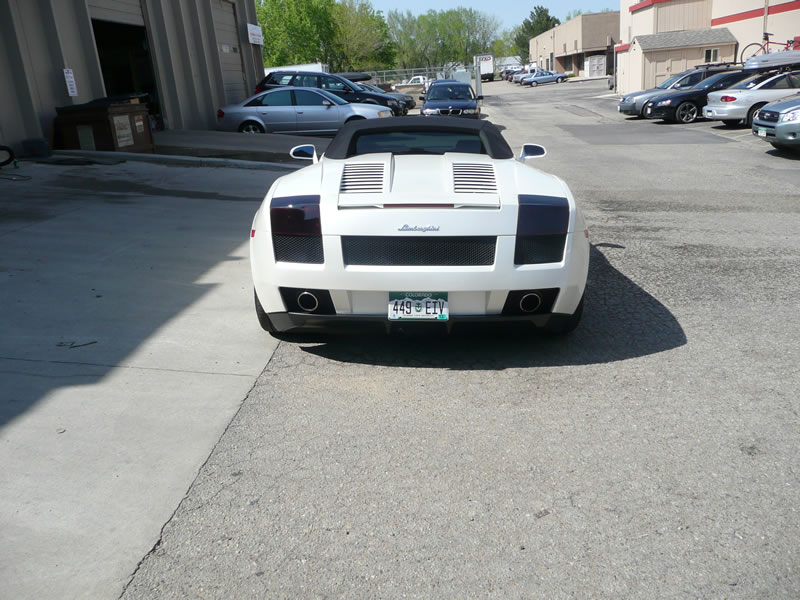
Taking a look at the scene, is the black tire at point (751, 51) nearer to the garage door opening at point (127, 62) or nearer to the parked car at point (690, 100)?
the parked car at point (690, 100)

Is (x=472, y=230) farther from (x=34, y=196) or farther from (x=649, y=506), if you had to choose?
(x=34, y=196)

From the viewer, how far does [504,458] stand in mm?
3215

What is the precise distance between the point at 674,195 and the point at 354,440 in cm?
823

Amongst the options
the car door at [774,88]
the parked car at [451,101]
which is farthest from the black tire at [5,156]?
the car door at [774,88]

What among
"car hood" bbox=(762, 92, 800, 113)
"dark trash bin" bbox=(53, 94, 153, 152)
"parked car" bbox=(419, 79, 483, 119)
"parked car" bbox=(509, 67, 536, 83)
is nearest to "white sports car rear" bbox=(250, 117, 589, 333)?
"dark trash bin" bbox=(53, 94, 153, 152)

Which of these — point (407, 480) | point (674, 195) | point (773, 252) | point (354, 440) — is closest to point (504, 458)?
point (407, 480)

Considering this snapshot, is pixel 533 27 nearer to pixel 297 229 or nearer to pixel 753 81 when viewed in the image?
pixel 753 81

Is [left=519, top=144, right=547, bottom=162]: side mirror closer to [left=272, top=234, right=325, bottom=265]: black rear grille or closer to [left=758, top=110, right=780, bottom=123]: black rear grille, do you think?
[left=272, top=234, right=325, bottom=265]: black rear grille

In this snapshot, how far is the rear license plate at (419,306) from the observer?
3932 millimetres

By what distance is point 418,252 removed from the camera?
12.8ft

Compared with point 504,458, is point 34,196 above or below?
above

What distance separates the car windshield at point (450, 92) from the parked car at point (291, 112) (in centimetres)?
483

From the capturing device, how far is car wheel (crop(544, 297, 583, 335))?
4.16 m

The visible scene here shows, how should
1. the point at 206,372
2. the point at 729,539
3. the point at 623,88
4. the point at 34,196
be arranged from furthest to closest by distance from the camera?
1. the point at 623,88
2. the point at 34,196
3. the point at 206,372
4. the point at 729,539
